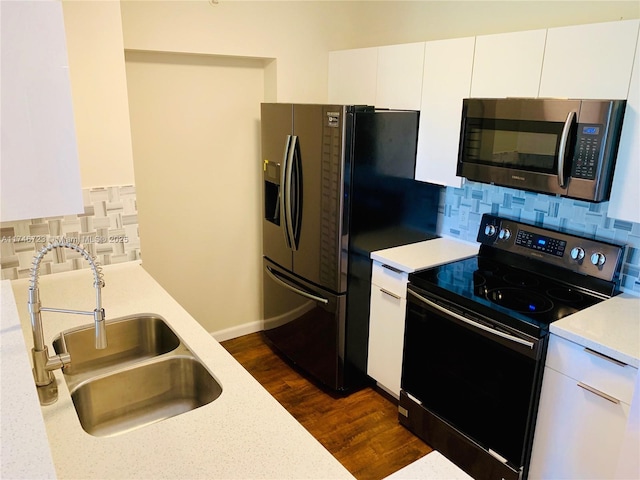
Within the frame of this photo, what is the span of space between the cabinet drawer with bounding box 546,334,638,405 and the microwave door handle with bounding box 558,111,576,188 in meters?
0.63

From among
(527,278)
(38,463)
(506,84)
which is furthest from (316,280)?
(38,463)

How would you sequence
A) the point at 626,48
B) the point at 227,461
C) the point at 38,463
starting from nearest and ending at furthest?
the point at 38,463 < the point at 227,461 < the point at 626,48

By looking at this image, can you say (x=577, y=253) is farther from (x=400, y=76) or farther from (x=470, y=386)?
(x=400, y=76)

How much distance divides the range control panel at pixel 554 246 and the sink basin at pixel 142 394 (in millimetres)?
1781

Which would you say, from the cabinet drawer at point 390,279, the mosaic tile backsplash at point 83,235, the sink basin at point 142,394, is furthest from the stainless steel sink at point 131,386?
the cabinet drawer at point 390,279

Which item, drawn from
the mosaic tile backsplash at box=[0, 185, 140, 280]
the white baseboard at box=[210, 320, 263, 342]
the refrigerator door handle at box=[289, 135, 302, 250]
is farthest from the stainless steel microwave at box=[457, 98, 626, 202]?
the white baseboard at box=[210, 320, 263, 342]

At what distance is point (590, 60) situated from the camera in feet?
6.42

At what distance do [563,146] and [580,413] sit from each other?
104 cm

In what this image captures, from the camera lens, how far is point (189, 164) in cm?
331

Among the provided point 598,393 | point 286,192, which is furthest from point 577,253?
point 286,192

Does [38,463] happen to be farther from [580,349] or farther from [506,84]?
[506,84]

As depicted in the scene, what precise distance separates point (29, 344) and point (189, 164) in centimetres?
183

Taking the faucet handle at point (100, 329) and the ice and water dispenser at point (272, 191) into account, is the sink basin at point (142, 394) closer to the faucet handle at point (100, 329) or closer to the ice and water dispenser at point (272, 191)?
the faucet handle at point (100, 329)

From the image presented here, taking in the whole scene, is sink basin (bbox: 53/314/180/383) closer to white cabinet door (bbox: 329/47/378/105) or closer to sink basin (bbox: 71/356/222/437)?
sink basin (bbox: 71/356/222/437)
